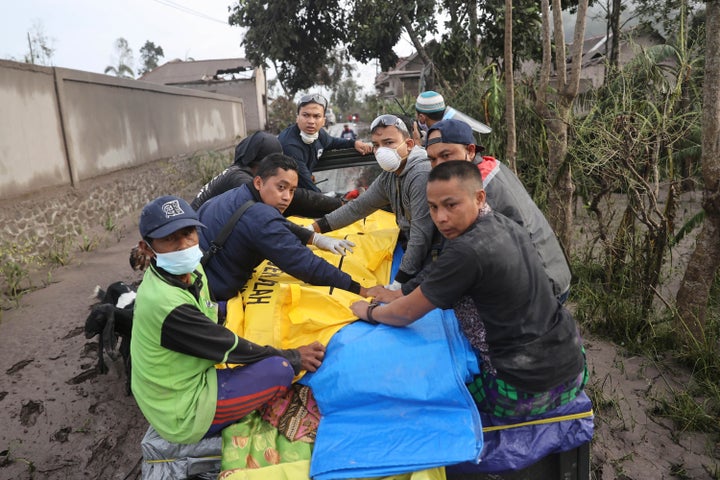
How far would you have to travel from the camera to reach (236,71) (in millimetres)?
23656

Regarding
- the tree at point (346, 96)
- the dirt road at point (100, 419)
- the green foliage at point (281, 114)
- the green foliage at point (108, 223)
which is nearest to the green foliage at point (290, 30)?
the green foliage at point (281, 114)

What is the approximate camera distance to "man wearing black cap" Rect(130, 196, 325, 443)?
180cm

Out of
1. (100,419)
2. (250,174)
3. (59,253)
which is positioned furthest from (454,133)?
(59,253)

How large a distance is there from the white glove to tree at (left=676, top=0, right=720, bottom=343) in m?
2.15

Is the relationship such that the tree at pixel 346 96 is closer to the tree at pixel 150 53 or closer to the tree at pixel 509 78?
the tree at pixel 150 53

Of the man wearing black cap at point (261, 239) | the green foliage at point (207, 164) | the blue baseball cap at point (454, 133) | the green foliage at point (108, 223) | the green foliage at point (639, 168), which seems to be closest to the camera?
the blue baseball cap at point (454, 133)

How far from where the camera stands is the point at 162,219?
185 cm

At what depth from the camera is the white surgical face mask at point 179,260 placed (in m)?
1.87

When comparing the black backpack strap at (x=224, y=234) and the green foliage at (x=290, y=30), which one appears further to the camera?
the green foliage at (x=290, y=30)

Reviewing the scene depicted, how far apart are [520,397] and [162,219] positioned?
152cm

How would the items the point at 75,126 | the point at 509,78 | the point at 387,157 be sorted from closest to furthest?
the point at 387,157 → the point at 509,78 → the point at 75,126

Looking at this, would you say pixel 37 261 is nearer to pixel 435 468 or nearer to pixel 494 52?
pixel 435 468

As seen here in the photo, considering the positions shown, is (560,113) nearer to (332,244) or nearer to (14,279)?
(332,244)

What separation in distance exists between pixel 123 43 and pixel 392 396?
51.2 meters
